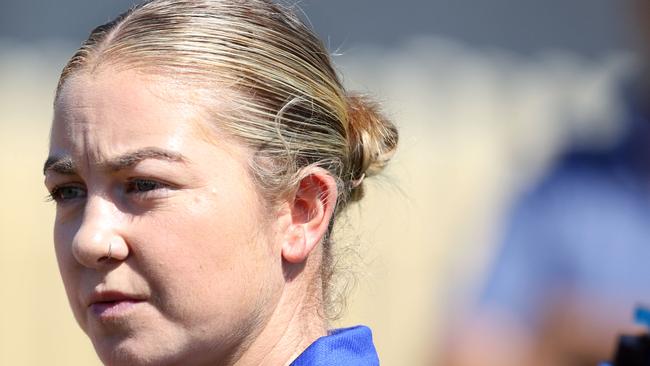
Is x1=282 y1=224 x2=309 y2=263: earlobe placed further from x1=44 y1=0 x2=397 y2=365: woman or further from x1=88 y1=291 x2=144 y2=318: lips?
x1=88 y1=291 x2=144 y2=318: lips

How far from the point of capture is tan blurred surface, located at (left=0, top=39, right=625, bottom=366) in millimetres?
4395

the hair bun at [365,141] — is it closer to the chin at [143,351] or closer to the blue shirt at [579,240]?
the chin at [143,351]

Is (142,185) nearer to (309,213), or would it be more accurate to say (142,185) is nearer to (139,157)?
(139,157)

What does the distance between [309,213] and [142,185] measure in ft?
1.01

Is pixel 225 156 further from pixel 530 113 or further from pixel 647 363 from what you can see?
pixel 530 113

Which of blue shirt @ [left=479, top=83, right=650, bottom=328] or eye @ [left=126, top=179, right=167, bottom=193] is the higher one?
eye @ [left=126, top=179, right=167, bottom=193]

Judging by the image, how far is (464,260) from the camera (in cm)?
423

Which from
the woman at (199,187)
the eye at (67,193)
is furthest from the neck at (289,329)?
the eye at (67,193)

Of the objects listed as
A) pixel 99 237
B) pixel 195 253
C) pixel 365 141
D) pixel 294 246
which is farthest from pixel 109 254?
pixel 365 141

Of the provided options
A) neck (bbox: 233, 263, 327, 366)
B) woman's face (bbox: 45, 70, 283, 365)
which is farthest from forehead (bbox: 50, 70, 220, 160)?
neck (bbox: 233, 263, 327, 366)

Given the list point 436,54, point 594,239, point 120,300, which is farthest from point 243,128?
point 436,54

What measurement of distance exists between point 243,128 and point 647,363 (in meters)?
1.37

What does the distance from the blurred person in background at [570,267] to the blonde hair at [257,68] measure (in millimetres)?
1011

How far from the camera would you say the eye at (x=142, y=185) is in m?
1.86
